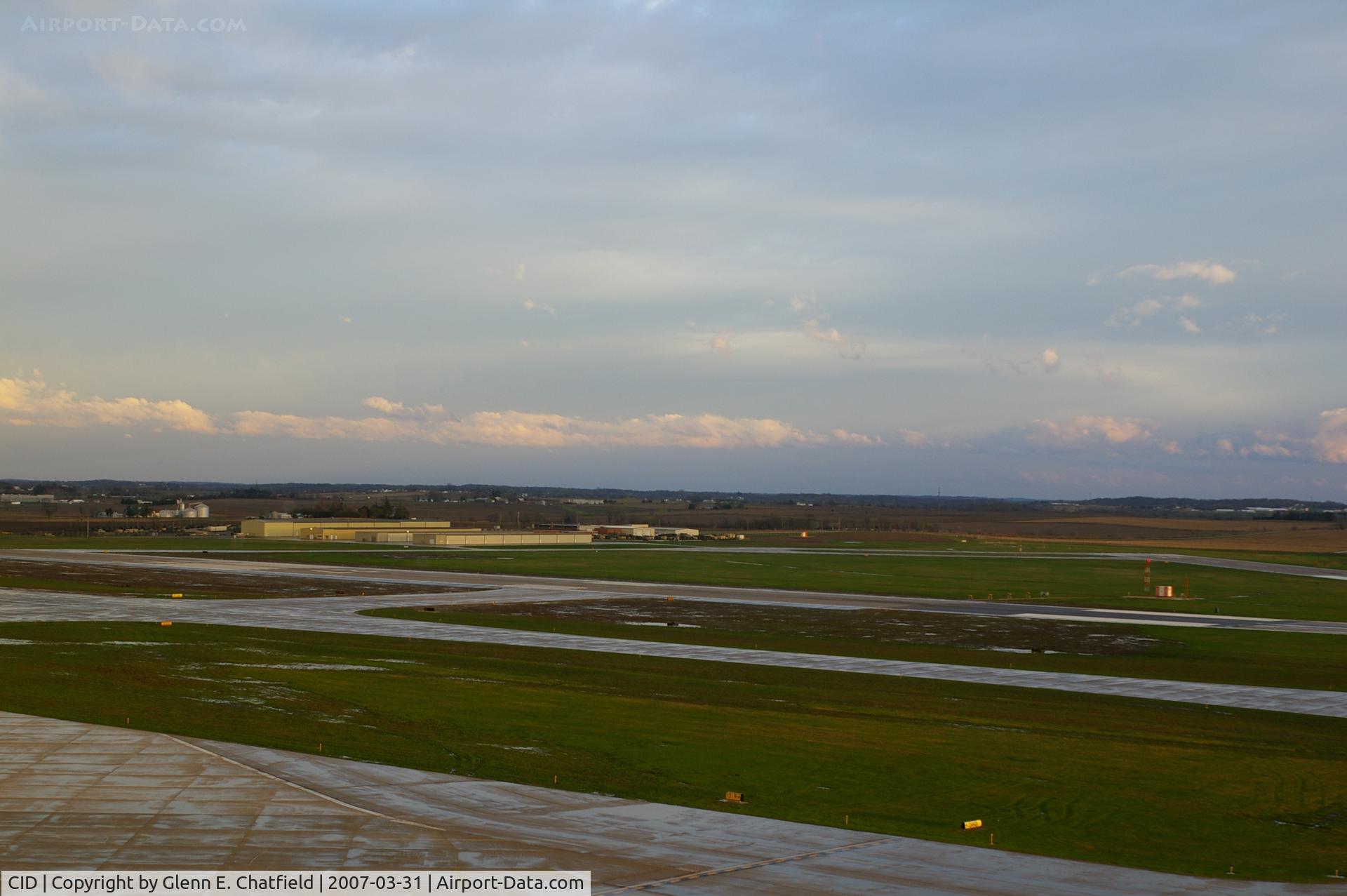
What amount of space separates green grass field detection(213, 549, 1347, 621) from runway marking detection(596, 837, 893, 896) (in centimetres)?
6369

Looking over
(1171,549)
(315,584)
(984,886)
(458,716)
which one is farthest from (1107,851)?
(1171,549)

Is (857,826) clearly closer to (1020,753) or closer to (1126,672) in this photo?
(1020,753)

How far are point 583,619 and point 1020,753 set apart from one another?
37.8 meters

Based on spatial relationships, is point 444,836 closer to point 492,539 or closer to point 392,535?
point 492,539

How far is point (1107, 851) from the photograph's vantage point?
23000 mm

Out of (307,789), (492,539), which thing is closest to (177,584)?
(307,789)

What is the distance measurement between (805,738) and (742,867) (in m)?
12.6

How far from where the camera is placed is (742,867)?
66.8 feet

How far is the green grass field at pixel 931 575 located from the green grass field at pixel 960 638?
17.5 m

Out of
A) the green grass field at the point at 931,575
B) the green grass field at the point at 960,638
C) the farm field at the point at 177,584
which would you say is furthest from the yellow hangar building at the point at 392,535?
the green grass field at the point at 960,638

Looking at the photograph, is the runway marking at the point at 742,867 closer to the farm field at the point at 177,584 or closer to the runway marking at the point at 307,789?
the runway marking at the point at 307,789

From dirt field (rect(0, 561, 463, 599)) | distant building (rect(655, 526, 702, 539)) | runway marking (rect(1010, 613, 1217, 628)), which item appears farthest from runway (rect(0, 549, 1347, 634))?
distant building (rect(655, 526, 702, 539))

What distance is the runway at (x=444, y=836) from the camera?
1938cm

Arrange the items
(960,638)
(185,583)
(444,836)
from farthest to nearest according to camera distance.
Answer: (185,583)
(960,638)
(444,836)
